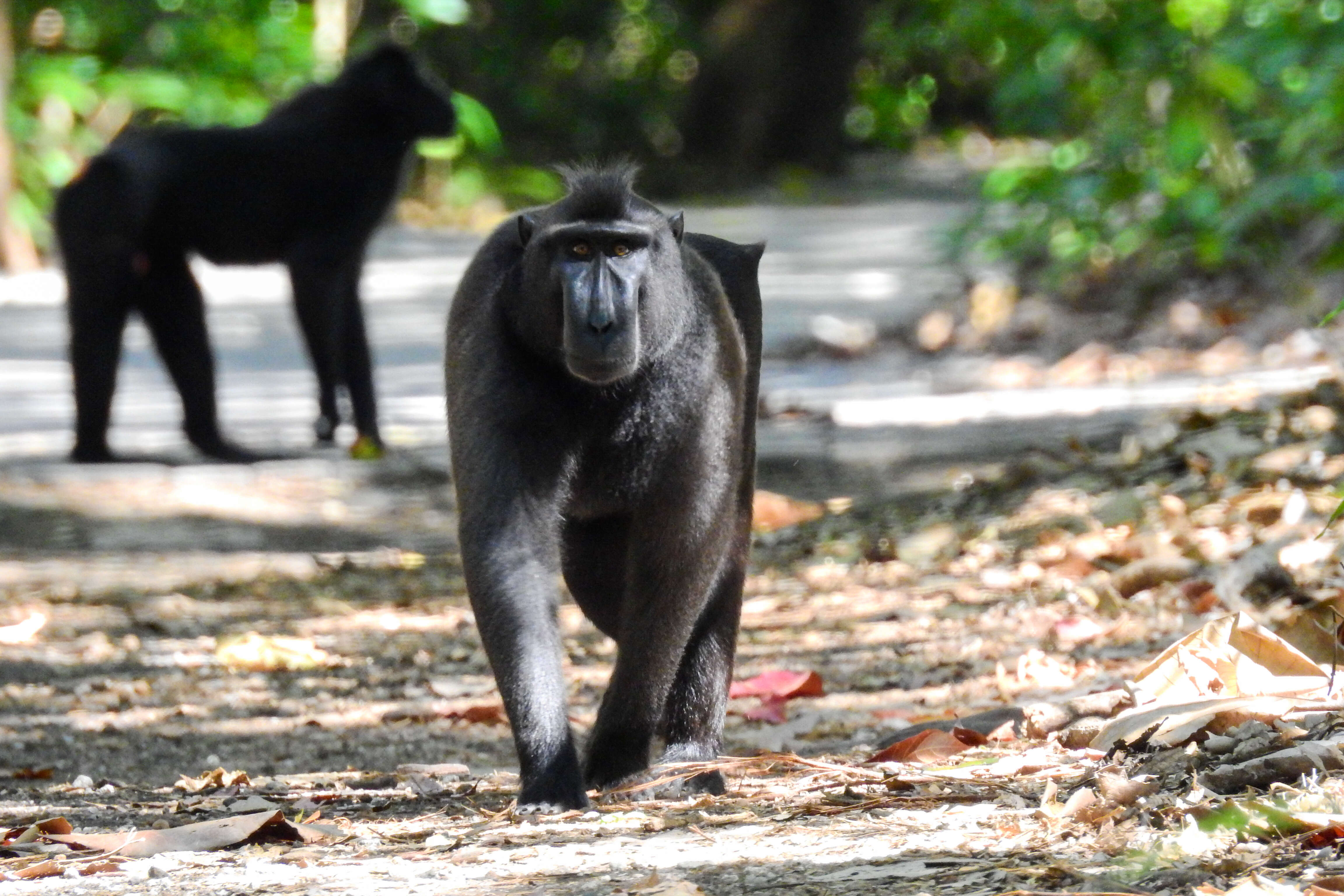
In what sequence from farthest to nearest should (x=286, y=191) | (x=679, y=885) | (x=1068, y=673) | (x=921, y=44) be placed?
(x=921, y=44) < (x=286, y=191) < (x=1068, y=673) < (x=679, y=885)

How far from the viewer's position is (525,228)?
400cm

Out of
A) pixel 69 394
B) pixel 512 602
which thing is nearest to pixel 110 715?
pixel 512 602

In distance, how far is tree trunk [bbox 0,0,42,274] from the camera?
1332 centimetres

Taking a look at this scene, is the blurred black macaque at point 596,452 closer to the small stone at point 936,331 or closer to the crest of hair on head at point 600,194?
the crest of hair on head at point 600,194

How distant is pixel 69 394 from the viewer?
10523 mm

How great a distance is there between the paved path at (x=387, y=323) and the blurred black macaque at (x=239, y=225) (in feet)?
1.55

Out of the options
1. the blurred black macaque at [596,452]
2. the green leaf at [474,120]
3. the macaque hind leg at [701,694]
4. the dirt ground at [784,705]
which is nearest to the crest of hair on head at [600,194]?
the blurred black macaque at [596,452]

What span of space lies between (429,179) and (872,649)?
50.3ft

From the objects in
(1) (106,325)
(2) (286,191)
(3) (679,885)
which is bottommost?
(3) (679,885)

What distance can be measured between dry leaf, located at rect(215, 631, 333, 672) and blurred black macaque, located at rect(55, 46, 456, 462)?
3.14 metres

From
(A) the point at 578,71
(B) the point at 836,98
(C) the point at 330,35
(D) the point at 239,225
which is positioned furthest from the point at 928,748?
(A) the point at 578,71

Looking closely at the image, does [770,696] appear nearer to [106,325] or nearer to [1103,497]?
[1103,497]

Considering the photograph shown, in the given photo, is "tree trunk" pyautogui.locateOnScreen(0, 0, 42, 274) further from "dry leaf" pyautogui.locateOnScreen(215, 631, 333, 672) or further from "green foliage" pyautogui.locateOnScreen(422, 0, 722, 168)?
"dry leaf" pyautogui.locateOnScreen(215, 631, 333, 672)

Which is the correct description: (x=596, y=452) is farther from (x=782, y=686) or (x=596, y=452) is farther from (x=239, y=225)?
(x=239, y=225)
